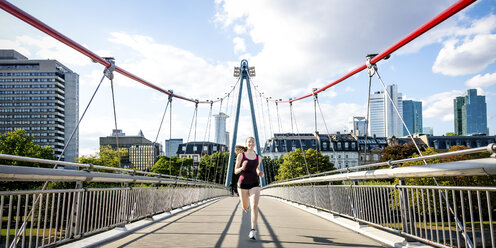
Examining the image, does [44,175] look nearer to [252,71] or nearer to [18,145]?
[18,145]

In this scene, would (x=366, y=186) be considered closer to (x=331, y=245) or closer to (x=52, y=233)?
(x=331, y=245)

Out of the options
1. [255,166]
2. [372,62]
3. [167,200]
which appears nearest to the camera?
[255,166]

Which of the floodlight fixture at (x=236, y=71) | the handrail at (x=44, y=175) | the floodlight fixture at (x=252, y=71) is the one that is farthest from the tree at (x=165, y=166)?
the handrail at (x=44, y=175)

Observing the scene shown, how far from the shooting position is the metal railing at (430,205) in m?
3.69

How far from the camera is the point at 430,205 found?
15.7ft

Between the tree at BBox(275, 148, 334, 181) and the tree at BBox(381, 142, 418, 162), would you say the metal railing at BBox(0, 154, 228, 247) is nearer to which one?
the tree at BBox(381, 142, 418, 162)

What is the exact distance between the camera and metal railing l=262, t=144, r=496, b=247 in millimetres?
3686

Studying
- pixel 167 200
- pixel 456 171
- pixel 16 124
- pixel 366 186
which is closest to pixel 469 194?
pixel 456 171

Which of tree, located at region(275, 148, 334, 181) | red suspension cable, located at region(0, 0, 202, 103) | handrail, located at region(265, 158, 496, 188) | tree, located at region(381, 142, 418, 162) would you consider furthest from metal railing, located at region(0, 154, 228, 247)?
tree, located at region(275, 148, 334, 181)

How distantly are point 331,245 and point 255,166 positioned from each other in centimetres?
188

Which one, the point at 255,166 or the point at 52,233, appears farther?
the point at 255,166

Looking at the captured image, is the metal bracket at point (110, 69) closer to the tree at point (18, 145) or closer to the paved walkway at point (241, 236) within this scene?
the paved walkway at point (241, 236)

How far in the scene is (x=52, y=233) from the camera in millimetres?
4922

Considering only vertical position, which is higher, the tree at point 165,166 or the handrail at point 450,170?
the handrail at point 450,170
